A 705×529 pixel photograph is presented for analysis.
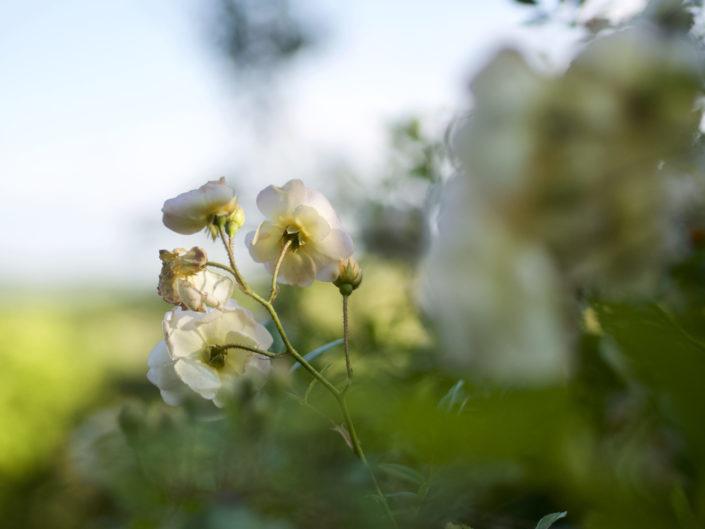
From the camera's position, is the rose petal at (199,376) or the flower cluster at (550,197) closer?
the flower cluster at (550,197)

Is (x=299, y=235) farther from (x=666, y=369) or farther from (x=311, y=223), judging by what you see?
(x=666, y=369)

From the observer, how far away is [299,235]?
49 centimetres

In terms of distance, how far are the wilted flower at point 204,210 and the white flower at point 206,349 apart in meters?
0.06

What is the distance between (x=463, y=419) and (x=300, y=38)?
13.6 ft

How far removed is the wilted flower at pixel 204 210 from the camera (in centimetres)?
45

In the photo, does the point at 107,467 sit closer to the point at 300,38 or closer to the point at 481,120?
the point at 481,120

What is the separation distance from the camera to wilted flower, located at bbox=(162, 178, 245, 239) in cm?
45

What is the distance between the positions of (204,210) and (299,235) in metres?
0.08

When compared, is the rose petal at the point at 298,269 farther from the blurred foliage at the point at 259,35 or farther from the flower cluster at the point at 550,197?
the blurred foliage at the point at 259,35

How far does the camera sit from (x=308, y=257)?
494 mm

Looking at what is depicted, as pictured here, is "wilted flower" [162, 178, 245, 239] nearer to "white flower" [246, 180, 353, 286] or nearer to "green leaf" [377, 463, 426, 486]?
"white flower" [246, 180, 353, 286]

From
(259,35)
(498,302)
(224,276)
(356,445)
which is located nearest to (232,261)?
(224,276)

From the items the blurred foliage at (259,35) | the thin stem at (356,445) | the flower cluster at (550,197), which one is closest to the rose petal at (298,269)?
the thin stem at (356,445)

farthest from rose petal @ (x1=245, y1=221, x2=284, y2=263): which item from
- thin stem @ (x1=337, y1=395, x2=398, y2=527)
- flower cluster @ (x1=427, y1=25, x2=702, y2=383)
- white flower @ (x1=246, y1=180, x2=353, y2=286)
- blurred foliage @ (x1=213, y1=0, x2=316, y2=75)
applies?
blurred foliage @ (x1=213, y1=0, x2=316, y2=75)
